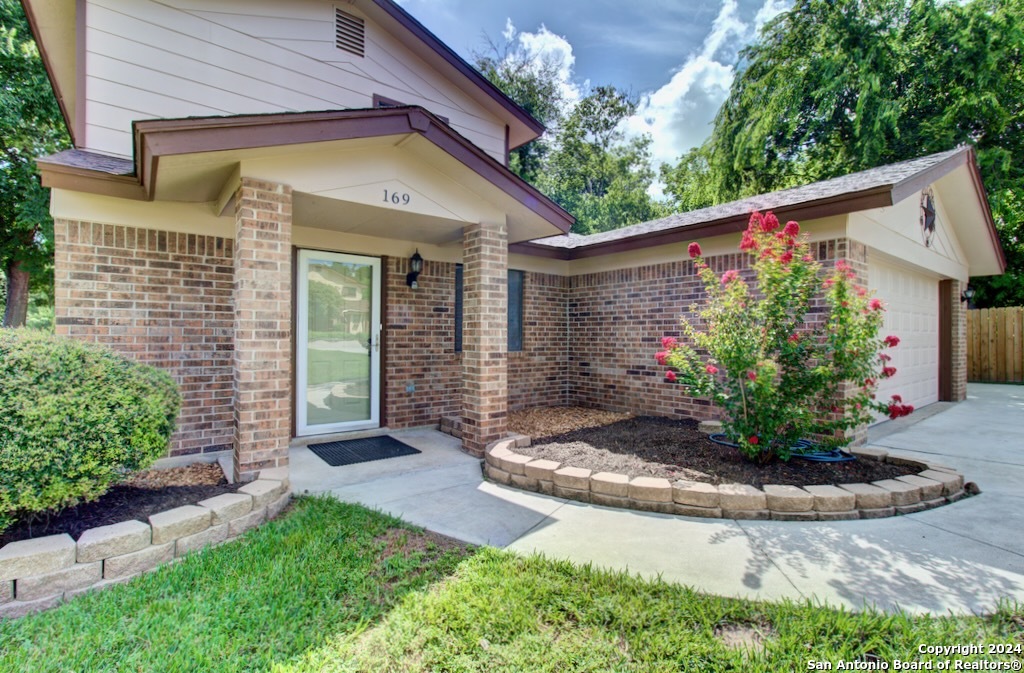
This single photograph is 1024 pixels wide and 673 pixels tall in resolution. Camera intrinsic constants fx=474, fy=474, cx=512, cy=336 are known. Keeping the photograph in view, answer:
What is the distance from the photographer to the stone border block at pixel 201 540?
3041 millimetres

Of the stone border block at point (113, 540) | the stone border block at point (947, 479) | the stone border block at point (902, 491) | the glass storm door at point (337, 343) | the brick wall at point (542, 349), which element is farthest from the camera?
the brick wall at point (542, 349)

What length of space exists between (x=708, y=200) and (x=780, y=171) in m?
2.58

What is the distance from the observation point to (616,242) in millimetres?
7523

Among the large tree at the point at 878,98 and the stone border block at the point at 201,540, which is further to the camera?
the large tree at the point at 878,98

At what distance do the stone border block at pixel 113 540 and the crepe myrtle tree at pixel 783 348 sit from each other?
4.50m

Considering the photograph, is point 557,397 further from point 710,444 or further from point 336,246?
point 336,246

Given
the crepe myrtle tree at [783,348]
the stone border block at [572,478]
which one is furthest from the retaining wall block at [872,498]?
the stone border block at [572,478]

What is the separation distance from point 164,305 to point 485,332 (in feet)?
11.1

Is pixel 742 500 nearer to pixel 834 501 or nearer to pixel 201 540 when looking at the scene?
pixel 834 501

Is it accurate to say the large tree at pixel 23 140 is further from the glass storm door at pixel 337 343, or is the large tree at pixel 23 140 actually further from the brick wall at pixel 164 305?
the glass storm door at pixel 337 343

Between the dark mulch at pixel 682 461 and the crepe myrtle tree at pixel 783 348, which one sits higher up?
the crepe myrtle tree at pixel 783 348

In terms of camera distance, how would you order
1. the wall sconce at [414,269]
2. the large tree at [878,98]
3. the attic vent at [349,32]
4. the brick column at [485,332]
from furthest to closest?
1. the large tree at [878,98]
2. the attic vent at [349,32]
3. the wall sconce at [414,269]
4. the brick column at [485,332]

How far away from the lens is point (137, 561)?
285 cm

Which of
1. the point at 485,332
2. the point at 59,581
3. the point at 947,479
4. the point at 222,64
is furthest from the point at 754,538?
the point at 222,64
